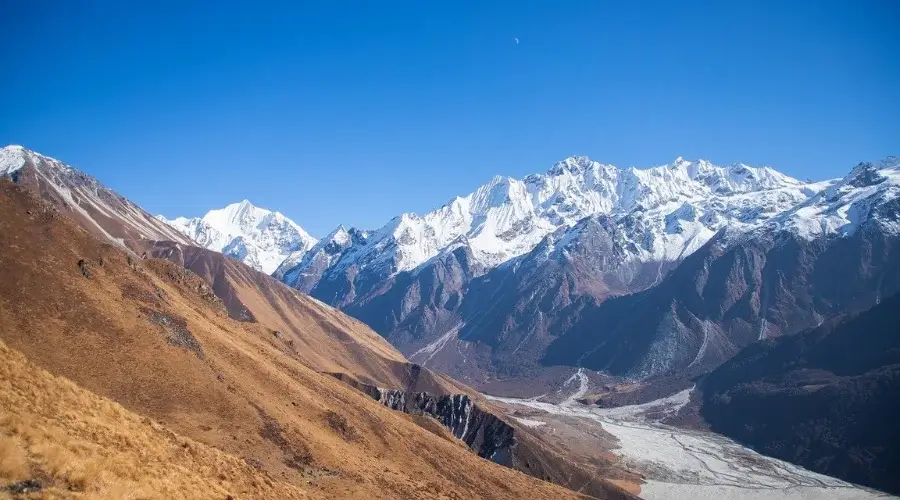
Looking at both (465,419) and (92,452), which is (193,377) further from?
(465,419)

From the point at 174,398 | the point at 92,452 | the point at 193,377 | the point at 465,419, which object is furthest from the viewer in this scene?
the point at 465,419

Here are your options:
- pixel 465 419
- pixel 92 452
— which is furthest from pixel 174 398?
pixel 465 419

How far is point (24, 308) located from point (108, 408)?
128ft

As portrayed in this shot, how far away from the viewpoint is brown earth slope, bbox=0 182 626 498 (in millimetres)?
59656

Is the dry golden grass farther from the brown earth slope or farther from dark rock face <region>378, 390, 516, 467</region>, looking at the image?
dark rock face <region>378, 390, 516, 467</region>

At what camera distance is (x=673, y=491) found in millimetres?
184125

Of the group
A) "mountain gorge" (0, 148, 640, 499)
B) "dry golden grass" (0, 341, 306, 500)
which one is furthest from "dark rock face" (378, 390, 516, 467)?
"dry golden grass" (0, 341, 306, 500)

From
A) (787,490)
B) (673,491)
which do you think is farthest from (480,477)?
(787,490)

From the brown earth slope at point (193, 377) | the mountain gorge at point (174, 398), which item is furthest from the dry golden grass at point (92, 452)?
the brown earth slope at point (193, 377)

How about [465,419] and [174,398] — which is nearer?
[174,398]

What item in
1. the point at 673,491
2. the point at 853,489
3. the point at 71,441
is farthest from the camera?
the point at 853,489

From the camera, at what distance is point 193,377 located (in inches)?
2665

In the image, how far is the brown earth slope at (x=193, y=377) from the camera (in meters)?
59.7

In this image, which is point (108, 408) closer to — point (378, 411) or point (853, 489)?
point (378, 411)
